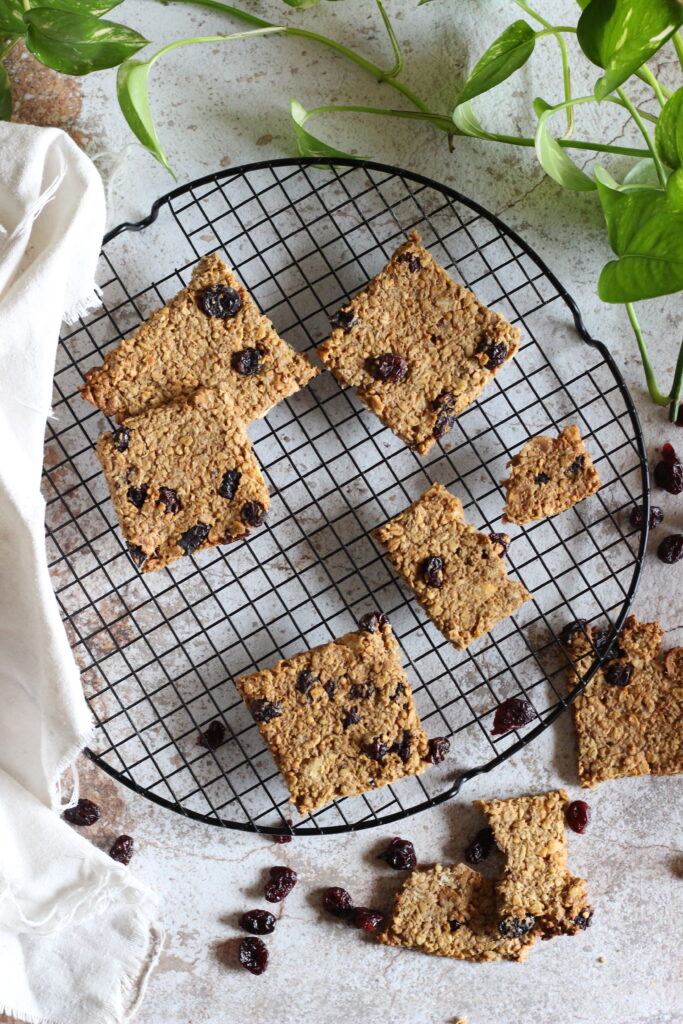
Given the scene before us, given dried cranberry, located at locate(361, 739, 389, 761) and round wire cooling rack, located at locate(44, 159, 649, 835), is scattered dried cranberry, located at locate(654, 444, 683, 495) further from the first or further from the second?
dried cranberry, located at locate(361, 739, 389, 761)

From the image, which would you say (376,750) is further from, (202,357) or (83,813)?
(202,357)

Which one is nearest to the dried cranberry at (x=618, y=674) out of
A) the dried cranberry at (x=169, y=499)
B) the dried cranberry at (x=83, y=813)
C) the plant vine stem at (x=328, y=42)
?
the dried cranberry at (x=169, y=499)

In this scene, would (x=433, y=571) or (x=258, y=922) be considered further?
(x=258, y=922)

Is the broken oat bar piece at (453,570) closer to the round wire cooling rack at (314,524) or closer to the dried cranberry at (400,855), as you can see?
the round wire cooling rack at (314,524)

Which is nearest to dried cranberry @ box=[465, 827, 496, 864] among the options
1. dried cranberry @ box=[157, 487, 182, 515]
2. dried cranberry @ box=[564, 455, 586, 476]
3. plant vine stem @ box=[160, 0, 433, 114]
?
dried cranberry @ box=[564, 455, 586, 476]

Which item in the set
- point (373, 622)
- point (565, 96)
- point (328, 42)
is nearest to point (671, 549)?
point (373, 622)

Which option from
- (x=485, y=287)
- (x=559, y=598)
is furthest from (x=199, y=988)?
(x=485, y=287)
